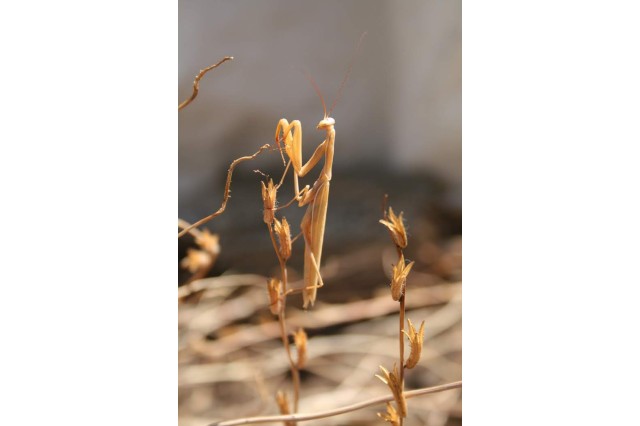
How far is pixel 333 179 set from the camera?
76 centimetres

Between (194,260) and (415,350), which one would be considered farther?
(194,260)

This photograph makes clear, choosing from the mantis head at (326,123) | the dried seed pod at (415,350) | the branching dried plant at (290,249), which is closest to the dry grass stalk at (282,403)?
the branching dried plant at (290,249)

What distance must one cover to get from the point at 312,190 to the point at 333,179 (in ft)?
0.13

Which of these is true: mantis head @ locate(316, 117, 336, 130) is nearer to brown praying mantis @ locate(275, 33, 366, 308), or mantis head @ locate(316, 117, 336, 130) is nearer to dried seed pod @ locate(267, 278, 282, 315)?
brown praying mantis @ locate(275, 33, 366, 308)

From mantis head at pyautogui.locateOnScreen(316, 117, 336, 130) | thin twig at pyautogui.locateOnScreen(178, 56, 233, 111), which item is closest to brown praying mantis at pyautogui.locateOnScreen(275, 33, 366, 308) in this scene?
mantis head at pyautogui.locateOnScreen(316, 117, 336, 130)

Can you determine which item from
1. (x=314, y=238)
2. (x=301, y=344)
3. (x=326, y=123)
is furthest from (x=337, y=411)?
(x=326, y=123)

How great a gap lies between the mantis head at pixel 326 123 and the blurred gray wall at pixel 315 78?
0.01m

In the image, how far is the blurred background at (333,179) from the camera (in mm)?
766

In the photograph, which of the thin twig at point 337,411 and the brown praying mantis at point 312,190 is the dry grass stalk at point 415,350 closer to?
the thin twig at point 337,411

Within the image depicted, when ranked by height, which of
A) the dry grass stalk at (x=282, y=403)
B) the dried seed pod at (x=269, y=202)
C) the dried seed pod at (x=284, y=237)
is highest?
the dried seed pod at (x=269, y=202)

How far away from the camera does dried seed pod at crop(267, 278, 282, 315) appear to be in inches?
29.4

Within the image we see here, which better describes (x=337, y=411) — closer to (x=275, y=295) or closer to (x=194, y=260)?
(x=275, y=295)
